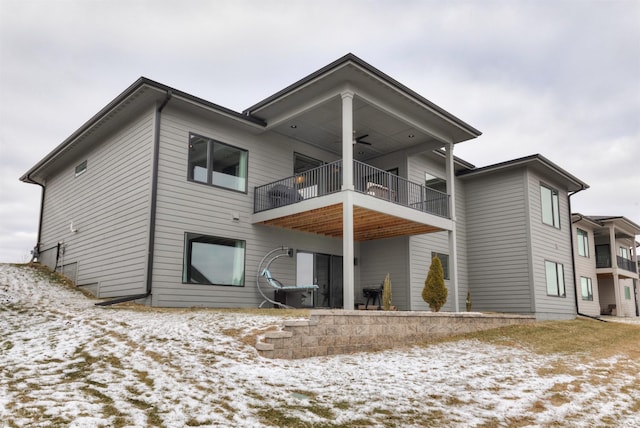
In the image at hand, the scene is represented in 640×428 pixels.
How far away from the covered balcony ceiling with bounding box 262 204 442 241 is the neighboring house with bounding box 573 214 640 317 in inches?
525

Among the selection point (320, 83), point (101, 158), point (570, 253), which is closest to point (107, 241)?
point (101, 158)

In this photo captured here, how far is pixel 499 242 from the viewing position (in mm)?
16984

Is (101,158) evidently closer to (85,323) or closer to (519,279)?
(85,323)

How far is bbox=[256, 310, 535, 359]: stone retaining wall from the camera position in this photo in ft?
22.7

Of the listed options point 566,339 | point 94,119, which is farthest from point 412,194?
point 94,119

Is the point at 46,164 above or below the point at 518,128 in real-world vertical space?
below

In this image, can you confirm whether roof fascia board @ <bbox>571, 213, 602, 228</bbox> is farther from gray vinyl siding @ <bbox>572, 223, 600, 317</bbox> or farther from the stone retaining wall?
the stone retaining wall

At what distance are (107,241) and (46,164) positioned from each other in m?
5.72

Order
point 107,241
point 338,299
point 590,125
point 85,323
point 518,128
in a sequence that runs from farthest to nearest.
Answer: point 518,128 → point 590,125 → point 338,299 → point 107,241 → point 85,323

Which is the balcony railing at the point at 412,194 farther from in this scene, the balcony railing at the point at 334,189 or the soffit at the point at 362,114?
the soffit at the point at 362,114

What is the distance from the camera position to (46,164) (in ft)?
53.0

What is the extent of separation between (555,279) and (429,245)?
5316 mm

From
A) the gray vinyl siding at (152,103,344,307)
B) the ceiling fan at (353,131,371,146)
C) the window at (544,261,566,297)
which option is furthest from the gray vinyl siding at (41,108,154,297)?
the window at (544,261,566,297)

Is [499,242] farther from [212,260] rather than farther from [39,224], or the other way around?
[39,224]
